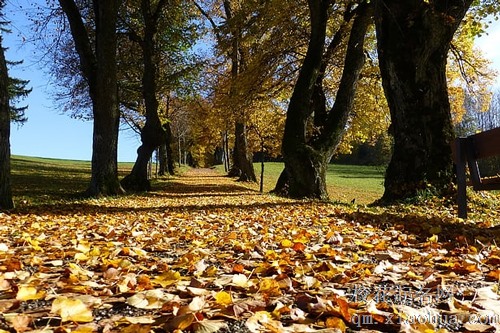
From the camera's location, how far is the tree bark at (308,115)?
11.6 metres

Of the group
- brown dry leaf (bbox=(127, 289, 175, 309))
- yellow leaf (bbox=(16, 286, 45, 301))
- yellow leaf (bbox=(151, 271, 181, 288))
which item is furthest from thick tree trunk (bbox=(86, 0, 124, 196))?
brown dry leaf (bbox=(127, 289, 175, 309))

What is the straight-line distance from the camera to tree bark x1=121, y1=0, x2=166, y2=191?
1591 centimetres

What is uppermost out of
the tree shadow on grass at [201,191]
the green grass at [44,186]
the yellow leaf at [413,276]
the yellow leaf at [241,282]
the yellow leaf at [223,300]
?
the yellow leaf at [223,300]

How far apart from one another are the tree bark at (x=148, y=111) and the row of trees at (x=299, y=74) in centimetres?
5

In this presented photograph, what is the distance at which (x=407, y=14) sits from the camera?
8.00 meters

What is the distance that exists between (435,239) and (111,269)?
9.15 feet

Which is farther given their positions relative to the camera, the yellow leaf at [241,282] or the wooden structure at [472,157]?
the wooden structure at [472,157]

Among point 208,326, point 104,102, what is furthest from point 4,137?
point 208,326

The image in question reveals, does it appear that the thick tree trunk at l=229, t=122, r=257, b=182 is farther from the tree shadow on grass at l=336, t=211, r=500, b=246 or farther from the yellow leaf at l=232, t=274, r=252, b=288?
the yellow leaf at l=232, t=274, r=252, b=288

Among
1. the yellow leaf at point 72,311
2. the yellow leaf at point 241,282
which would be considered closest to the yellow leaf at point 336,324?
the yellow leaf at point 241,282

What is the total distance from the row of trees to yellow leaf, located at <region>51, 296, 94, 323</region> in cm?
724

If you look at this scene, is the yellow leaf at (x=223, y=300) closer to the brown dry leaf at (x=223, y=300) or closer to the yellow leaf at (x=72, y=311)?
the brown dry leaf at (x=223, y=300)

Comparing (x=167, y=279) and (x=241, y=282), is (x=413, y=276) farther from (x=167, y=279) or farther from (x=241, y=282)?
(x=167, y=279)

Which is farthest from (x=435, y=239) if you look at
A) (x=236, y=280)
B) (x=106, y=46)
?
(x=106, y=46)
